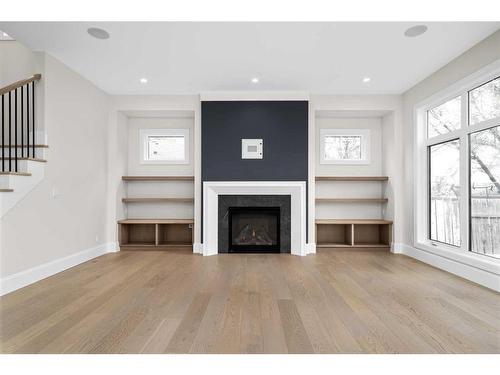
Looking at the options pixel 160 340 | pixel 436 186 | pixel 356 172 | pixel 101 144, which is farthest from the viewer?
pixel 356 172

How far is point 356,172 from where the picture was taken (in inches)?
219

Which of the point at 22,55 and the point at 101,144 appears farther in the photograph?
the point at 101,144

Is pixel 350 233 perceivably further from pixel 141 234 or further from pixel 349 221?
pixel 141 234

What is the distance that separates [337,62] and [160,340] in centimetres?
372

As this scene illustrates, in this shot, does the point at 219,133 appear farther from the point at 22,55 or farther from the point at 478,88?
the point at 478,88

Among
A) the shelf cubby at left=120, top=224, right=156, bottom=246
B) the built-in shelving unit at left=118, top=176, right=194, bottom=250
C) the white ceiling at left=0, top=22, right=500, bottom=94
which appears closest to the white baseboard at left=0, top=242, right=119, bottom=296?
the built-in shelving unit at left=118, top=176, right=194, bottom=250

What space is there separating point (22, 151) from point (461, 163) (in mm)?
5335

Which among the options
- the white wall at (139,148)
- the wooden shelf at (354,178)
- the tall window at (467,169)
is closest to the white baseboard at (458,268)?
the tall window at (467,169)

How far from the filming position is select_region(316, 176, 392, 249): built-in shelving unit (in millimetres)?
5145

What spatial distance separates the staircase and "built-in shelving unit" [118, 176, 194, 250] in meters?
1.77

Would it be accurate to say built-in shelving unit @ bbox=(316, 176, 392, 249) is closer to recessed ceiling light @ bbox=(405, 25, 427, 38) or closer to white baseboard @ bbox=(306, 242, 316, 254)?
white baseboard @ bbox=(306, 242, 316, 254)

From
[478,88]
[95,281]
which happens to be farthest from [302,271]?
[478,88]

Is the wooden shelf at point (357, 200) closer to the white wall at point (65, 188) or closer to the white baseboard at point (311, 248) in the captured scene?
the white baseboard at point (311, 248)

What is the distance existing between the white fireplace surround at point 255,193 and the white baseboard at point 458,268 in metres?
1.71
